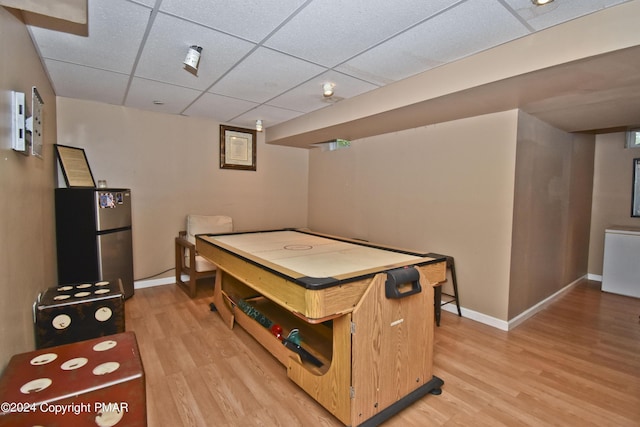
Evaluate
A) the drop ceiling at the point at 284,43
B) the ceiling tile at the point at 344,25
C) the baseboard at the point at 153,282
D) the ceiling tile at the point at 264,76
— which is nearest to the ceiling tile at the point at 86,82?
the drop ceiling at the point at 284,43

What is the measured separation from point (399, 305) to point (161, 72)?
262cm

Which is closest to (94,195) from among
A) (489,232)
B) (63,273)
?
(63,273)

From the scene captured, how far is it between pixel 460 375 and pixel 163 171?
397cm

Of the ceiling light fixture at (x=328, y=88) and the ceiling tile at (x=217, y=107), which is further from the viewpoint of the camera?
the ceiling tile at (x=217, y=107)

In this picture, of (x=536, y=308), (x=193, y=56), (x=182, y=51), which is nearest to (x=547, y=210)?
(x=536, y=308)

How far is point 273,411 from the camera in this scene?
5.94ft

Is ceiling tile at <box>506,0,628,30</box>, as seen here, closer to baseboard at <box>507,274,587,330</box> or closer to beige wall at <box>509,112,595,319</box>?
beige wall at <box>509,112,595,319</box>

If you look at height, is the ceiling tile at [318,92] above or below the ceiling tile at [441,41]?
above

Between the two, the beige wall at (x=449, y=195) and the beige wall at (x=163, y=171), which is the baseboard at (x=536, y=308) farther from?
the beige wall at (x=163, y=171)

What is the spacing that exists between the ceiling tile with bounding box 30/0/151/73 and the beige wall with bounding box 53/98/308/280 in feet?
4.52

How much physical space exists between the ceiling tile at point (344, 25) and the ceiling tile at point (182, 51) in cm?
31

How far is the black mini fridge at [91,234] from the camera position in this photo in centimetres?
307

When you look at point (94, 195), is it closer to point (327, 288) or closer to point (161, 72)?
point (161, 72)

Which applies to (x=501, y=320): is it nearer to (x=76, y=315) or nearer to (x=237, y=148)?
(x=76, y=315)
